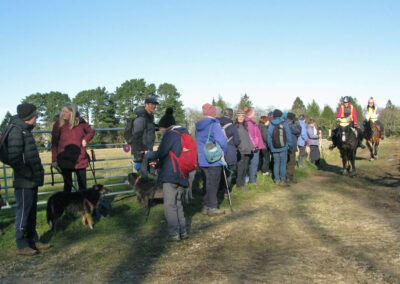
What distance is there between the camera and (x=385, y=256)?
175 inches

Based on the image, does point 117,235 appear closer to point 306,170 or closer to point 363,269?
point 363,269

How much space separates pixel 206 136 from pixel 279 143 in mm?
3790

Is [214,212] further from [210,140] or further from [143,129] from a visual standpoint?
[143,129]

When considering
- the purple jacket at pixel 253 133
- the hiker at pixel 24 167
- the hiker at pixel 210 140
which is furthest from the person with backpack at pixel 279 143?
the hiker at pixel 24 167

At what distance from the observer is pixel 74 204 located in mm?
6188

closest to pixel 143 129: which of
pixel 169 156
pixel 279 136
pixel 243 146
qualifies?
pixel 169 156

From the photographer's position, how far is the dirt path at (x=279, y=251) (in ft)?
13.2

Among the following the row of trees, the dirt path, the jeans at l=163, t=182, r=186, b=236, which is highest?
the row of trees

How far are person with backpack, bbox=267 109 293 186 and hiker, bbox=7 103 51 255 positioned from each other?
6670 mm

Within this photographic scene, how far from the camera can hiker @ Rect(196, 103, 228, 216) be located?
22.6 ft

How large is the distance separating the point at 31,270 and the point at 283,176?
24.8 feet

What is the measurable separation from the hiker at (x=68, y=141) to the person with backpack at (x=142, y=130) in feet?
3.17

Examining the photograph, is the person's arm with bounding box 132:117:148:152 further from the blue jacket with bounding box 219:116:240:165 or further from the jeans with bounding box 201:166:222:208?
the blue jacket with bounding box 219:116:240:165

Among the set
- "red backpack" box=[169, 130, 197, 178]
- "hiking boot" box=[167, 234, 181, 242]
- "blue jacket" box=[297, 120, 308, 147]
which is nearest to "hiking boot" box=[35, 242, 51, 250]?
"hiking boot" box=[167, 234, 181, 242]
